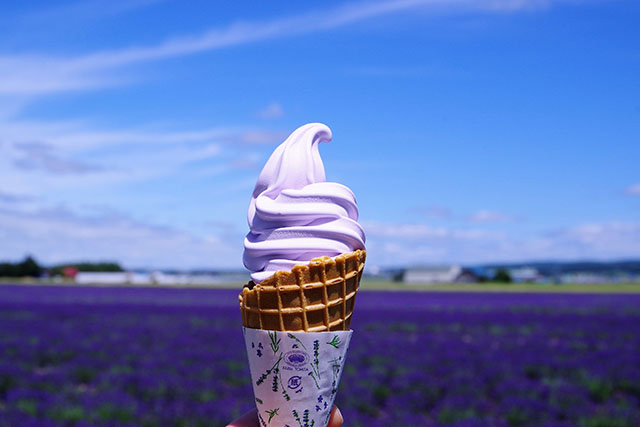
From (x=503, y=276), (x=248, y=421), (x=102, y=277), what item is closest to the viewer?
(x=248, y=421)

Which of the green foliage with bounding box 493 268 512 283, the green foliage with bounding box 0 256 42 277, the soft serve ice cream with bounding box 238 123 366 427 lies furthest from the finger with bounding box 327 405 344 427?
the green foliage with bounding box 0 256 42 277

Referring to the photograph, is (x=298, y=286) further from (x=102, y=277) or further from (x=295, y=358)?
(x=102, y=277)

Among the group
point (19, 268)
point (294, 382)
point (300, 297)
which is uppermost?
point (300, 297)

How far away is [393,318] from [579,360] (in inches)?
274

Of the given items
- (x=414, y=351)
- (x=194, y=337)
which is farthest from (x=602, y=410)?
(x=194, y=337)

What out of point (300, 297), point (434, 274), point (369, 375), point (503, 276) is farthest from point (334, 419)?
point (434, 274)

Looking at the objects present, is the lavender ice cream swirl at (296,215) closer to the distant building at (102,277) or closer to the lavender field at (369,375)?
the lavender field at (369,375)

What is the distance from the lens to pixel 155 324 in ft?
42.8

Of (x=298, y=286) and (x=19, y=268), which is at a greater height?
(x=298, y=286)

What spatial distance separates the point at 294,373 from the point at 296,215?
22.4 inches

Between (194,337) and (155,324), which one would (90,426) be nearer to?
(194,337)

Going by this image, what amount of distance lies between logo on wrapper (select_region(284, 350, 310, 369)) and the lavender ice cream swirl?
11.9 inches

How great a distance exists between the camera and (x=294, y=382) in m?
2.06

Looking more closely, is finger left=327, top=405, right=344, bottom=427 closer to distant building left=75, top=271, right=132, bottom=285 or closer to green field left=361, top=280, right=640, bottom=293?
green field left=361, top=280, right=640, bottom=293
